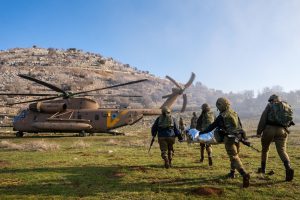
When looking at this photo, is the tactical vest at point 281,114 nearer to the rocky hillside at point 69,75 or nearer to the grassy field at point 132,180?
the grassy field at point 132,180

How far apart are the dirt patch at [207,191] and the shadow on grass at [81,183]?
188 millimetres

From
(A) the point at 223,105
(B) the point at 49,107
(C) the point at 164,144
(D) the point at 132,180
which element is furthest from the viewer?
(B) the point at 49,107

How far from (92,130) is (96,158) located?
12296mm

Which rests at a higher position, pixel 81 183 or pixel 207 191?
pixel 207 191

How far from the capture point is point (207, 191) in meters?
7.16

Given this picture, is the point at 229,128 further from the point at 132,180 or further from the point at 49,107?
the point at 49,107

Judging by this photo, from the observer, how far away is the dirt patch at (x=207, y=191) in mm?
7103

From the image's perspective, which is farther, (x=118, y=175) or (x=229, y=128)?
(x=118, y=175)

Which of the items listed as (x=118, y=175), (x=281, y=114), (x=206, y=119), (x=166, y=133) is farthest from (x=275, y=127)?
(x=118, y=175)

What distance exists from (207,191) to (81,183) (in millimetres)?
3344

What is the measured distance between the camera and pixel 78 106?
82.6 feet

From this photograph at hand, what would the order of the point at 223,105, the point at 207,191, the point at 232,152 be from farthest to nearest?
the point at 223,105 < the point at 232,152 < the point at 207,191

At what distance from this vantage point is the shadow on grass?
7415 millimetres

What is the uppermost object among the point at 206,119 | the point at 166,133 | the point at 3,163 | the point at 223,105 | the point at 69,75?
the point at 69,75
